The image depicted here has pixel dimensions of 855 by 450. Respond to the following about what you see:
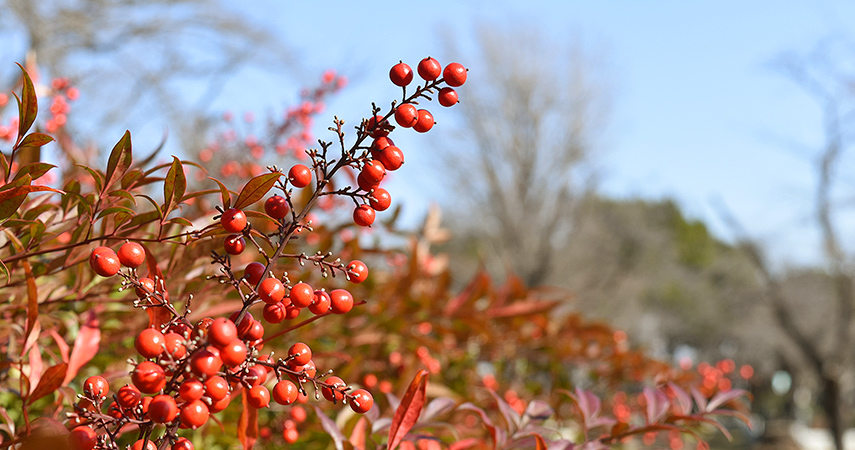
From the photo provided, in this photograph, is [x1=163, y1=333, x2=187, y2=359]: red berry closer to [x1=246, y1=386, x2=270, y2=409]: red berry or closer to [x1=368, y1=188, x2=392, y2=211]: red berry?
[x1=246, y1=386, x2=270, y2=409]: red berry

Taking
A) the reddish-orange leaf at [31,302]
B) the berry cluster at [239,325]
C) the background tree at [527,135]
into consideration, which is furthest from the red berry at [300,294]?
the background tree at [527,135]

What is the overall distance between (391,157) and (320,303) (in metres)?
0.14

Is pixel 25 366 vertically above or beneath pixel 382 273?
above

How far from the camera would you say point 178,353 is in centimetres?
41

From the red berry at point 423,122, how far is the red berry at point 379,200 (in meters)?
0.07

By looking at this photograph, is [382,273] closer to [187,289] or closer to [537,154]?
[187,289]

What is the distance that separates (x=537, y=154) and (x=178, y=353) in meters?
13.0

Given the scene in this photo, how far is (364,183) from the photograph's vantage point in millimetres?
479

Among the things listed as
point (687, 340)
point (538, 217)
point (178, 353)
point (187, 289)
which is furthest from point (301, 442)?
point (687, 340)

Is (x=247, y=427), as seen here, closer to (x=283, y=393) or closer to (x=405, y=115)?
(x=283, y=393)

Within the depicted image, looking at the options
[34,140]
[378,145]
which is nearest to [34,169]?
[34,140]

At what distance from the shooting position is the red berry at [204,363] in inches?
14.8

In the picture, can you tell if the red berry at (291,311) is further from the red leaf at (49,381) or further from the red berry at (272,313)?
the red leaf at (49,381)

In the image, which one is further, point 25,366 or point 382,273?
point 382,273
